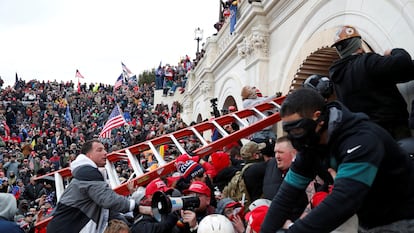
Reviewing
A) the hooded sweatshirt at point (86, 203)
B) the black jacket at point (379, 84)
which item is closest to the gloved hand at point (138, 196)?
the hooded sweatshirt at point (86, 203)

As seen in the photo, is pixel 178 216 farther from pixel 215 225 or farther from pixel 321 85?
pixel 321 85

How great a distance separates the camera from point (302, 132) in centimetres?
200

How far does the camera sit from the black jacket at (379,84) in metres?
3.40

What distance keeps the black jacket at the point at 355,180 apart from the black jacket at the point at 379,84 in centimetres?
149

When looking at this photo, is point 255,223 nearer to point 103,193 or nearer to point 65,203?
point 103,193

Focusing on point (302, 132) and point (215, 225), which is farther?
point (215, 225)

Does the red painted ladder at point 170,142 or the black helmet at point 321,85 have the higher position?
the black helmet at point 321,85

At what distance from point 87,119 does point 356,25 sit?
24990 millimetres

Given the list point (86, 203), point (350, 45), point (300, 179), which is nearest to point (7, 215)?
point (86, 203)

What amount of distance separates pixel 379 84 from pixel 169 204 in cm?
222

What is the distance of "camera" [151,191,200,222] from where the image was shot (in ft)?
11.7

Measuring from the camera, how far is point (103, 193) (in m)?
4.02

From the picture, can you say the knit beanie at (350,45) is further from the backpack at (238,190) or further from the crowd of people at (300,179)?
the backpack at (238,190)

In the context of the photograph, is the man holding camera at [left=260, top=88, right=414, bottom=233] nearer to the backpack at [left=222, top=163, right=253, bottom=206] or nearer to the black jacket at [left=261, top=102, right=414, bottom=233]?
the black jacket at [left=261, top=102, right=414, bottom=233]
